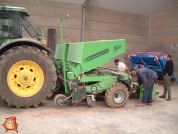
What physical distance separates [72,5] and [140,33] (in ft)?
12.4

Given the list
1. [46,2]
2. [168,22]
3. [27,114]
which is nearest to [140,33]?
[168,22]

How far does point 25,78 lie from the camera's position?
463 centimetres

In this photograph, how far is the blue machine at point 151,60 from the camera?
28.5 feet

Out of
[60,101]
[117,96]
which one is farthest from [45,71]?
[117,96]

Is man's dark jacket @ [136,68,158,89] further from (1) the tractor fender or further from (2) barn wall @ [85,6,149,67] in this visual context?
(2) barn wall @ [85,6,149,67]

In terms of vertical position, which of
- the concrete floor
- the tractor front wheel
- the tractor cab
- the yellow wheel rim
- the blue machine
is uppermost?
the tractor cab

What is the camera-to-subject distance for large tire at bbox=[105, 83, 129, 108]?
505 cm

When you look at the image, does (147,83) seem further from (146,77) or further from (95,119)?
(95,119)

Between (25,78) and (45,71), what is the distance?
1.42 ft

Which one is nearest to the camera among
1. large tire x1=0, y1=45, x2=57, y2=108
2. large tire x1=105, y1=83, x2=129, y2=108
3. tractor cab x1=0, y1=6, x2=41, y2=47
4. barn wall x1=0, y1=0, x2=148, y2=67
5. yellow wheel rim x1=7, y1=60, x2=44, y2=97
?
large tire x1=0, y1=45, x2=57, y2=108

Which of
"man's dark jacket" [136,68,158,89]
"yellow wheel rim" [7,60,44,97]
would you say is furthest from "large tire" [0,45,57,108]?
"man's dark jacket" [136,68,158,89]

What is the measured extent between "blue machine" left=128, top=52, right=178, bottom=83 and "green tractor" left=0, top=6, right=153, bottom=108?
12.1 feet

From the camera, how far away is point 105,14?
32.2 feet

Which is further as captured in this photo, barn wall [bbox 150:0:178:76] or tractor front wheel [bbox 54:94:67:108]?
barn wall [bbox 150:0:178:76]
